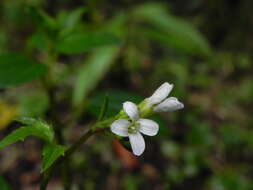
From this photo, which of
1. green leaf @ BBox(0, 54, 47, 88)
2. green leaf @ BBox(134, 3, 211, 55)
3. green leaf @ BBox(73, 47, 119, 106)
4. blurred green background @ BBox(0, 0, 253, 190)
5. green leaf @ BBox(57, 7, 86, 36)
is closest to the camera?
green leaf @ BBox(0, 54, 47, 88)

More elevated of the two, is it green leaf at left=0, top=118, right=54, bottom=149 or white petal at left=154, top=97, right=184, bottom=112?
white petal at left=154, top=97, right=184, bottom=112

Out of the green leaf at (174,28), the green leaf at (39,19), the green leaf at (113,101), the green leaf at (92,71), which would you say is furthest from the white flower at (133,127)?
the green leaf at (174,28)

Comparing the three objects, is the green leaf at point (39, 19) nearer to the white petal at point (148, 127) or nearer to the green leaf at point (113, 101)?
the green leaf at point (113, 101)

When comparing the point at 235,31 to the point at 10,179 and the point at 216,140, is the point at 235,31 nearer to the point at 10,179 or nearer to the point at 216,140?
the point at 216,140

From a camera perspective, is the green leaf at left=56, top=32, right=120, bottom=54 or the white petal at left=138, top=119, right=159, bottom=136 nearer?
the white petal at left=138, top=119, right=159, bottom=136

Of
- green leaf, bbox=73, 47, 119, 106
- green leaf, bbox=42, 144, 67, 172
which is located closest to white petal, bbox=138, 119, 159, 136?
green leaf, bbox=42, 144, 67, 172

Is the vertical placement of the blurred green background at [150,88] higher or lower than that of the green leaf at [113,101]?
lower

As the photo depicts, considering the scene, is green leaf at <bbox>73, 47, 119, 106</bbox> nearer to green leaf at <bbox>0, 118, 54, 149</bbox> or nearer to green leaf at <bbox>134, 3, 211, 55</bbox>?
green leaf at <bbox>134, 3, 211, 55</bbox>
